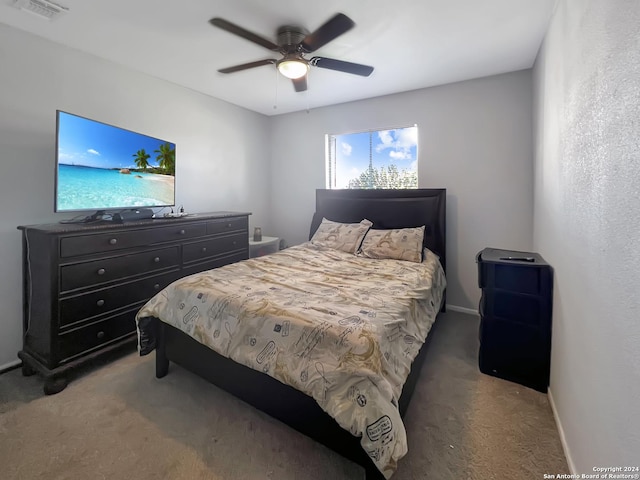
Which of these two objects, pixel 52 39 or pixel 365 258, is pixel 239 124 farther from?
pixel 365 258

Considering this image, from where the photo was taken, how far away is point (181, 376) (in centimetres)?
211

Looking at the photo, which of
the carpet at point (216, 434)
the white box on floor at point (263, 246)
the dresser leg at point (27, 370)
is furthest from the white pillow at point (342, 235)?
the dresser leg at point (27, 370)

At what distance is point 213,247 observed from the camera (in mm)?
3145

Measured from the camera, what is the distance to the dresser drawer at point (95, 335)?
200cm

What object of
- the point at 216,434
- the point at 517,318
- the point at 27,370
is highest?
the point at 517,318

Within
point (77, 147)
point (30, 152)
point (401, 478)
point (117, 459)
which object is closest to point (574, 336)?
point (401, 478)

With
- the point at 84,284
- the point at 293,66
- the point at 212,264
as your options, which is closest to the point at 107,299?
the point at 84,284

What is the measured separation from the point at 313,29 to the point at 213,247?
2234mm

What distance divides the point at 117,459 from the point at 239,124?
3.82m

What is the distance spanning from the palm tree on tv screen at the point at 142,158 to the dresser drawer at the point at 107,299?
1.04 m

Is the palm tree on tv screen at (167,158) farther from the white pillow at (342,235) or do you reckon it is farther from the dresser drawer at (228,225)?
the white pillow at (342,235)

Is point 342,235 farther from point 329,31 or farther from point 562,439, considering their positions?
point 562,439

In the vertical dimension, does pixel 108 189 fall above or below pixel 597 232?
above

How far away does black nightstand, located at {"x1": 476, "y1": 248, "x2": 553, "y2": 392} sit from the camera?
1.91 meters
